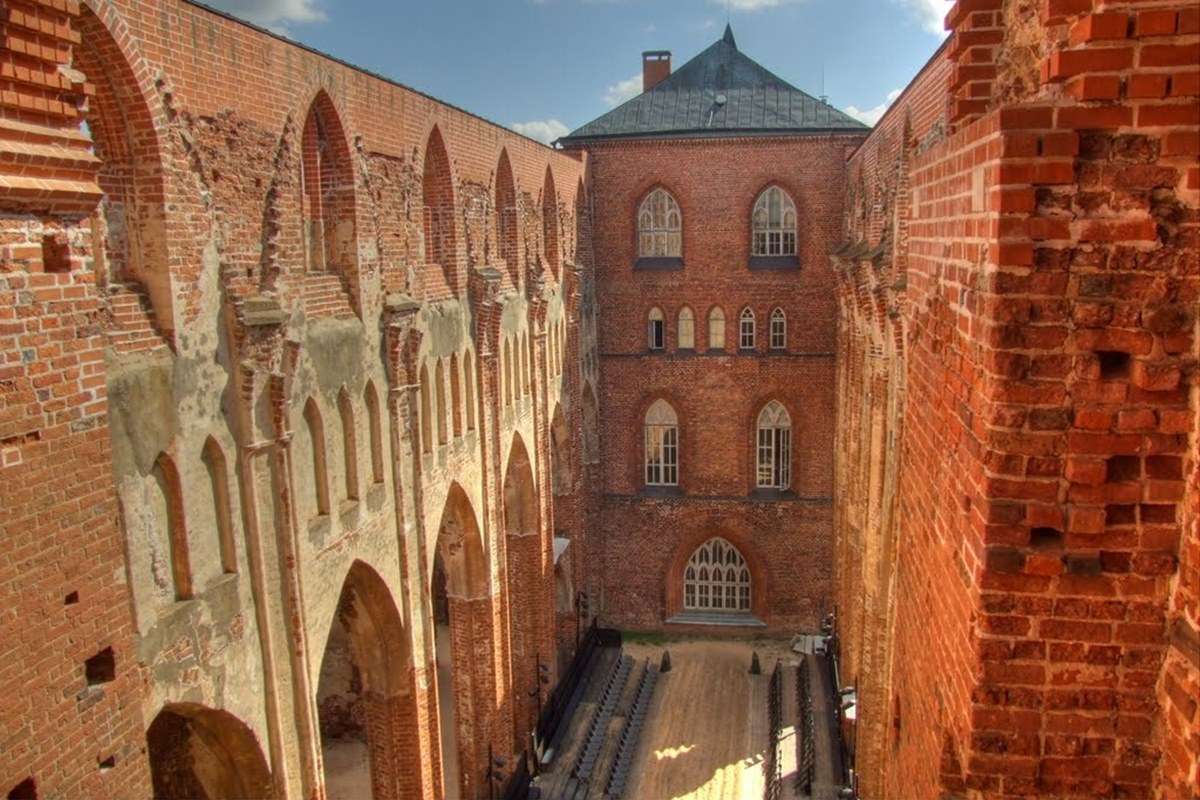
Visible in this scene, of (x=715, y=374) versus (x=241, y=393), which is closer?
(x=241, y=393)

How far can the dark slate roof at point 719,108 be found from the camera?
21609 millimetres

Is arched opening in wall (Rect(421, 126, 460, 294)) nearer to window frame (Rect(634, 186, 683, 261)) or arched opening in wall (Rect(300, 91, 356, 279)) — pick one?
arched opening in wall (Rect(300, 91, 356, 279))

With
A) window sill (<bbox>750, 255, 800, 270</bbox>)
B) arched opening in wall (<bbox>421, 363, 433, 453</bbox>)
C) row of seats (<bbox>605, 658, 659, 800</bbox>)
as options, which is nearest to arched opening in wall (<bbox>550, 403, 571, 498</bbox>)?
row of seats (<bbox>605, 658, 659, 800</bbox>)

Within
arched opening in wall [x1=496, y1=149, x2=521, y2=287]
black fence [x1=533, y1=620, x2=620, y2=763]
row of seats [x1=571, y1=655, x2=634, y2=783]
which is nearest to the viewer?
arched opening in wall [x1=496, y1=149, x2=521, y2=287]

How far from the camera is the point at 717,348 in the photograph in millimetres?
22516

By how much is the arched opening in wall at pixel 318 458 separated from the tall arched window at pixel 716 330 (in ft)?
47.0

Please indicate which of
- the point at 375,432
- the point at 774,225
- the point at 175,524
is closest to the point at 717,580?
the point at 774,225

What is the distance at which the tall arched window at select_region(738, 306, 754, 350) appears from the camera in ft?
73.1

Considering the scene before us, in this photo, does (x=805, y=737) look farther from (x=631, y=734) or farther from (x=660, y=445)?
(x=660, y=445)

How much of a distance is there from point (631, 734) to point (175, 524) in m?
12.7

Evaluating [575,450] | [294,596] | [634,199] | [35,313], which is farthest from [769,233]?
[35,313]

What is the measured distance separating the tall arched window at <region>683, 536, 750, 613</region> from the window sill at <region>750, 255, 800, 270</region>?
665cm

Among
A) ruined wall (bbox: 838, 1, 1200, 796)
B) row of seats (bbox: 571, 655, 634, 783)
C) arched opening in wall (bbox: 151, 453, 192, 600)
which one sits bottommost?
row of seats (bbox: 571, 655, 634, 783)

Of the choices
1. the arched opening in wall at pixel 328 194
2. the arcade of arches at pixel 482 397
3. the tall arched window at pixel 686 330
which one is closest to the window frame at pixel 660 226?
the arcade of arches at pixel 482 397
